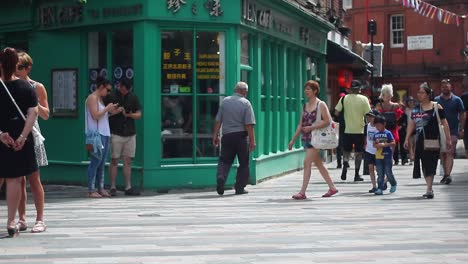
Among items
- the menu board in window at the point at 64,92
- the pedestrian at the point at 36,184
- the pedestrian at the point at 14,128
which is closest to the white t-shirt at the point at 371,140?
the menu board in window at the point at 64,92

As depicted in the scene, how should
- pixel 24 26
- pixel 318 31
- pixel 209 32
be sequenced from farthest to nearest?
pixel 318 31, pixel 24 26, pixel 209 32

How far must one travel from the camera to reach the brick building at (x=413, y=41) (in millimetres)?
58531

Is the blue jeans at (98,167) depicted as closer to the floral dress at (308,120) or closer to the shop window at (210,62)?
the shop window at (210,62)

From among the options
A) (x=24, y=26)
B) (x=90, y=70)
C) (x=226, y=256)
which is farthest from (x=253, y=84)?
(x=226, y=256)

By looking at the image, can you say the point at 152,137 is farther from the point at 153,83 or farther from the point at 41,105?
the point at 41,105

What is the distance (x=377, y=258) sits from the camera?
803cm

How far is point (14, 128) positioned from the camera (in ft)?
30.9

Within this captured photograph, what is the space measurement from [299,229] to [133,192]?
211 inches

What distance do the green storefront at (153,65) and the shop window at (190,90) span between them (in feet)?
0.06

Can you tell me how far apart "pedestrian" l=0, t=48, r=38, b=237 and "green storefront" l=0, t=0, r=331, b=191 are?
6.04m

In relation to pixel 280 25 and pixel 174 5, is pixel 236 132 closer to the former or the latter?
pixel 174 5

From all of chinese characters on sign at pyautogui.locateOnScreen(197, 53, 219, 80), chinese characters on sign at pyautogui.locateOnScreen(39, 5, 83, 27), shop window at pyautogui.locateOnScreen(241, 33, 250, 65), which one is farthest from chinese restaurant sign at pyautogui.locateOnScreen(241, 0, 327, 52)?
chinese characters on sign at pyautogui.locateOnScreen(39, 5, 83, 27)

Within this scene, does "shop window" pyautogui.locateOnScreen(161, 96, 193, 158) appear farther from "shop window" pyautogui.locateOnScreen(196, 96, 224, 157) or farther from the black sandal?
the black sandal

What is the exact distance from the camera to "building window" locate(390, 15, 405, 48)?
60.4m
